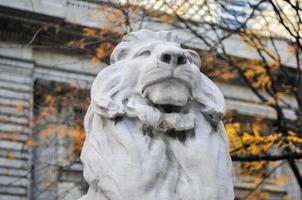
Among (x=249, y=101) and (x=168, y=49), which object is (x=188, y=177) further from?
(x=249, y=101)

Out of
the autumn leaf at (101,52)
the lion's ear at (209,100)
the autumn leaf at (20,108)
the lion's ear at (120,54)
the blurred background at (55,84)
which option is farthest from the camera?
the autumn leaf at (20,108)

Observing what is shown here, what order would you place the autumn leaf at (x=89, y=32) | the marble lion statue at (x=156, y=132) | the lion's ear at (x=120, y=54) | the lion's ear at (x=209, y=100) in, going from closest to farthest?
the marble lion statue at (x=156, y=132) → the lion's ear at (x=209, y=100) → the lion's ear at (x=120, y=54) → the autumn leaf at (x=89, y=32)

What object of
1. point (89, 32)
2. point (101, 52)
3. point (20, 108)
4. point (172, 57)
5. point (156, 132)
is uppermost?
point (89, 32)

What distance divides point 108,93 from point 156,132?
1.22 feet

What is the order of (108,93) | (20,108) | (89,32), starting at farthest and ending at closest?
(20,108) → (89,32) → (108,93)

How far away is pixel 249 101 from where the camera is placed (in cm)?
2214

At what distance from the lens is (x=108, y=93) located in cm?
421

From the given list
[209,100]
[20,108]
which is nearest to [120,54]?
[209,100]

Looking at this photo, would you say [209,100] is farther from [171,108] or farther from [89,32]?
[89,32]

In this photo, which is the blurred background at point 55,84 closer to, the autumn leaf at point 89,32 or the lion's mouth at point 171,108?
the autumn leaf at point 89,32

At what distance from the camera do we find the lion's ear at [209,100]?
14.0 feet

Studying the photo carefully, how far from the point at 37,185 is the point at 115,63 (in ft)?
43.2

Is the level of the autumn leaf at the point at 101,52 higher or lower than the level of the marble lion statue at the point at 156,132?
higher

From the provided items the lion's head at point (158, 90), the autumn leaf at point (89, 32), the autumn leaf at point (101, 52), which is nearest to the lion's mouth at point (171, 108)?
the lion's head at point (158, 90)
